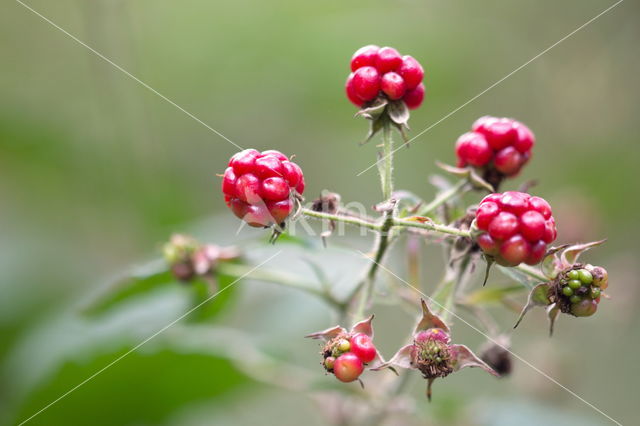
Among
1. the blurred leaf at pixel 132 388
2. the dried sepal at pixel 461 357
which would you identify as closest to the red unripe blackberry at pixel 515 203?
the dried sepal at pixel 461 357

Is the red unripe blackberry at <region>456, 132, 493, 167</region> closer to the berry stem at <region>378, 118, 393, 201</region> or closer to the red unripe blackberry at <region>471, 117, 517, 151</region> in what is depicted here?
the red unripe blackberry at <region>471, 117, 517, 151</region>

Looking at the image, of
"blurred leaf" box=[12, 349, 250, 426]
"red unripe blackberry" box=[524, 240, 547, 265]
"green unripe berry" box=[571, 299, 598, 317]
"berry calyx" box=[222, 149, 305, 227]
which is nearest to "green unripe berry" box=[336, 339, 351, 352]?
"berry calyx" box=[222, 149, 305, 227]

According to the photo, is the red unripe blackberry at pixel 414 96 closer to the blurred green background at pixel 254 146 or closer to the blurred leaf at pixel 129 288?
the blurred green background at pixel 254 146

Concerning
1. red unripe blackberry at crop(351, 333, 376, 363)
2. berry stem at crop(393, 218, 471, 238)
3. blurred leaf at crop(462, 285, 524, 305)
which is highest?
berry stem at crop(393, 218, 471, 238)

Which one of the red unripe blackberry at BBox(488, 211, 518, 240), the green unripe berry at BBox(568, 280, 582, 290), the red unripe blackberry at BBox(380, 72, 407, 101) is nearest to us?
the red unripe blackberry at BBox(488, 211, 518, 240)

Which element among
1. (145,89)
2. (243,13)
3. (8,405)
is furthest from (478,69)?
(8,405)

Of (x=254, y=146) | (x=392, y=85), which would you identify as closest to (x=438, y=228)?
(x=392, y=85)
